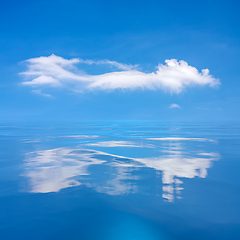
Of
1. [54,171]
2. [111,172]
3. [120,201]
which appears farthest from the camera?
[54,171]

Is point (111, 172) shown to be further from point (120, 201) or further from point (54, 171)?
point (120, 201)

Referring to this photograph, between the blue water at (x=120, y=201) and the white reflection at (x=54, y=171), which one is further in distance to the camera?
the white reflection at (x=54, y=171)

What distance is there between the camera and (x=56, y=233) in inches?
222

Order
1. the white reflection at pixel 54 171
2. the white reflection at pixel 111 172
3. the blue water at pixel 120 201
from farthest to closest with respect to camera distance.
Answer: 1. the white reflection at pixel 54 171
2. the white reflection at pixel 111 172
3. the blue water at pixel 120 201

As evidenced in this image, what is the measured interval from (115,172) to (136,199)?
3731mm

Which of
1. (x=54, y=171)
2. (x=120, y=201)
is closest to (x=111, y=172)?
(x=54, y=171)

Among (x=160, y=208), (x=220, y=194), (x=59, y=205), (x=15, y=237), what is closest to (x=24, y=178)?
(x=59, y=205)

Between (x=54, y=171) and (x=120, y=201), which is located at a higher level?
(x=54, y=171)

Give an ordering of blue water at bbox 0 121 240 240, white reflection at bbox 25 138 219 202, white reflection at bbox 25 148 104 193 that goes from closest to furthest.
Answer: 1. blue water at bbox 0 121 240 240
2. white reflection at bbox 25 138 219 202
3. white reflection at bbox 25 148 104 193

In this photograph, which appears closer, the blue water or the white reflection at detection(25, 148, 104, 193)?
the blue water

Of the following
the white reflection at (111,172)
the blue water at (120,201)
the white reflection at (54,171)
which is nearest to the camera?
the blue water at (120,201)

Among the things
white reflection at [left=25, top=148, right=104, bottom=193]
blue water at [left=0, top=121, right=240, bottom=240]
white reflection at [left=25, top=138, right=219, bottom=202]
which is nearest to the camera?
blue water at [left=0, top=121, right=240, bottom=240]

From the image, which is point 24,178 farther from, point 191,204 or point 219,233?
point 219,233

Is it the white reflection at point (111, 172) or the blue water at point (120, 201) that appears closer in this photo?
the blue water at point (120, 201)
